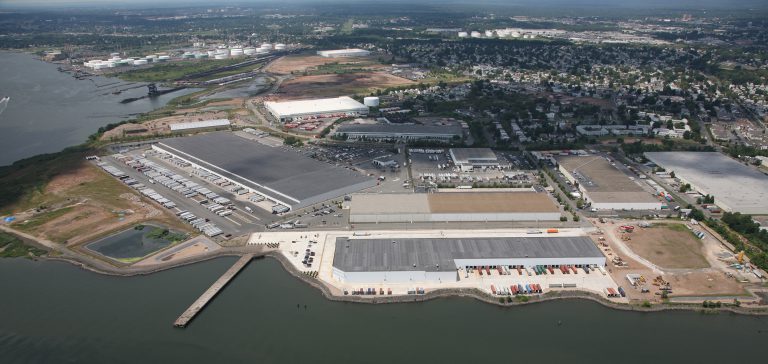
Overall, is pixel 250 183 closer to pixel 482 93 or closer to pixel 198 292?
pixel 198 292

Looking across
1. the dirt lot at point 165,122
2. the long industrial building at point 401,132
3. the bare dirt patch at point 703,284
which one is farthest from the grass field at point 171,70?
the bare dirt patch at point 703,284

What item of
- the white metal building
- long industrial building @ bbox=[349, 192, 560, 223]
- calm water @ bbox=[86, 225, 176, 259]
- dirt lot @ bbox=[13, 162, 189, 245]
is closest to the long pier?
calm water @ bbox=[86, 225, 176, 259]

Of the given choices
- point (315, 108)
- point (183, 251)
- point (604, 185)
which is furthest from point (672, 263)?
point (315, 108)

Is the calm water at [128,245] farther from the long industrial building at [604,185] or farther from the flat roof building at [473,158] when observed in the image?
the long industrial building at [604,185]

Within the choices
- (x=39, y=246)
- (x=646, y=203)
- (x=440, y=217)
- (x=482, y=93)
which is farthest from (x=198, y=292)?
(x=482, y=93)

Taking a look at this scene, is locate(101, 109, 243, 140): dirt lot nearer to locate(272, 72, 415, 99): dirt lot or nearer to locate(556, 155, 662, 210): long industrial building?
locate(272, 72, 415, 99): dirt lot

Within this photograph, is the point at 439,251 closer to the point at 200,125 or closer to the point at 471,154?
the point at 471,154
